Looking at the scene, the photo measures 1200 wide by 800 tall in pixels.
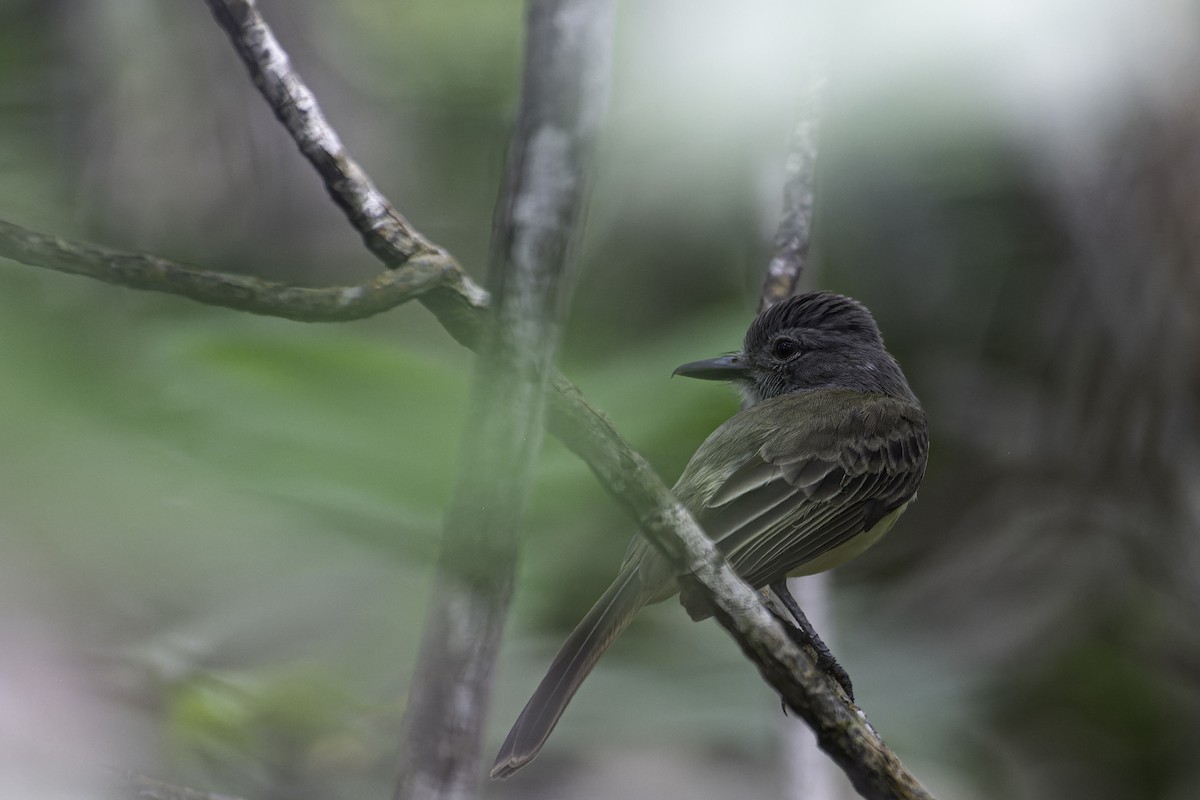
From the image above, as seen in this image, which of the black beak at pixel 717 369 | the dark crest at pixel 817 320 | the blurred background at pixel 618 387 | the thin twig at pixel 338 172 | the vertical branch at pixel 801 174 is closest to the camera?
the thin twig at pixel 338 172

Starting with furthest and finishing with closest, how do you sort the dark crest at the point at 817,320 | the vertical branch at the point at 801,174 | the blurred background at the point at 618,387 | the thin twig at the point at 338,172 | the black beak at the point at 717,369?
1. the dark crest at the point at 817,320
2. the black beak at the point at 717,369
3. the vertical branch at the point at 801,174
4. the blurred background at the point at 618,387
5. the thin twig at the point at 338,172

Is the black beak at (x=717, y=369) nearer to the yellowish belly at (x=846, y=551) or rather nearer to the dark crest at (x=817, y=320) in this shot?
the dark crest at (x=817, y=320)

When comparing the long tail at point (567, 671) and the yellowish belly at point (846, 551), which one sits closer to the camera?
the long tail at point (567, 671)

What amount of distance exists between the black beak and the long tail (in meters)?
0.60

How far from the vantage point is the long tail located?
129cm

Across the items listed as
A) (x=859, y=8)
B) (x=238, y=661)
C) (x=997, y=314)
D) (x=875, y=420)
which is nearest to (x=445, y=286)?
(x=875, y=420)

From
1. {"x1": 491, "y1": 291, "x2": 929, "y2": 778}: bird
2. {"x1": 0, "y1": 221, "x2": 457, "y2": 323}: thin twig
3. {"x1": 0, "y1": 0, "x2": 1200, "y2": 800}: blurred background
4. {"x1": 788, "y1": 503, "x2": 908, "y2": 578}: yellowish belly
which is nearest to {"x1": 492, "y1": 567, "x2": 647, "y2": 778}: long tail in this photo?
{"x1": 491, "y1": 291, "x2": 929, "y2": 778}: bird

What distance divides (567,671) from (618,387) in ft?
2.27

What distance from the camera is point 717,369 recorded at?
2.12 meters

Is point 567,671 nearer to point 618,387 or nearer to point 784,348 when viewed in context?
point 618,387

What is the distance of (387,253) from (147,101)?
1861 millimetres

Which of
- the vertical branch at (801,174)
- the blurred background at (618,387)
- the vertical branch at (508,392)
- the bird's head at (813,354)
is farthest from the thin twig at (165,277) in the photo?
the bird's head at (813,354)

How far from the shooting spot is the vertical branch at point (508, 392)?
0.74 metres

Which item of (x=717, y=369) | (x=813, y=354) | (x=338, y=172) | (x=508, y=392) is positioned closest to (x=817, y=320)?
(x=813, y=354)
